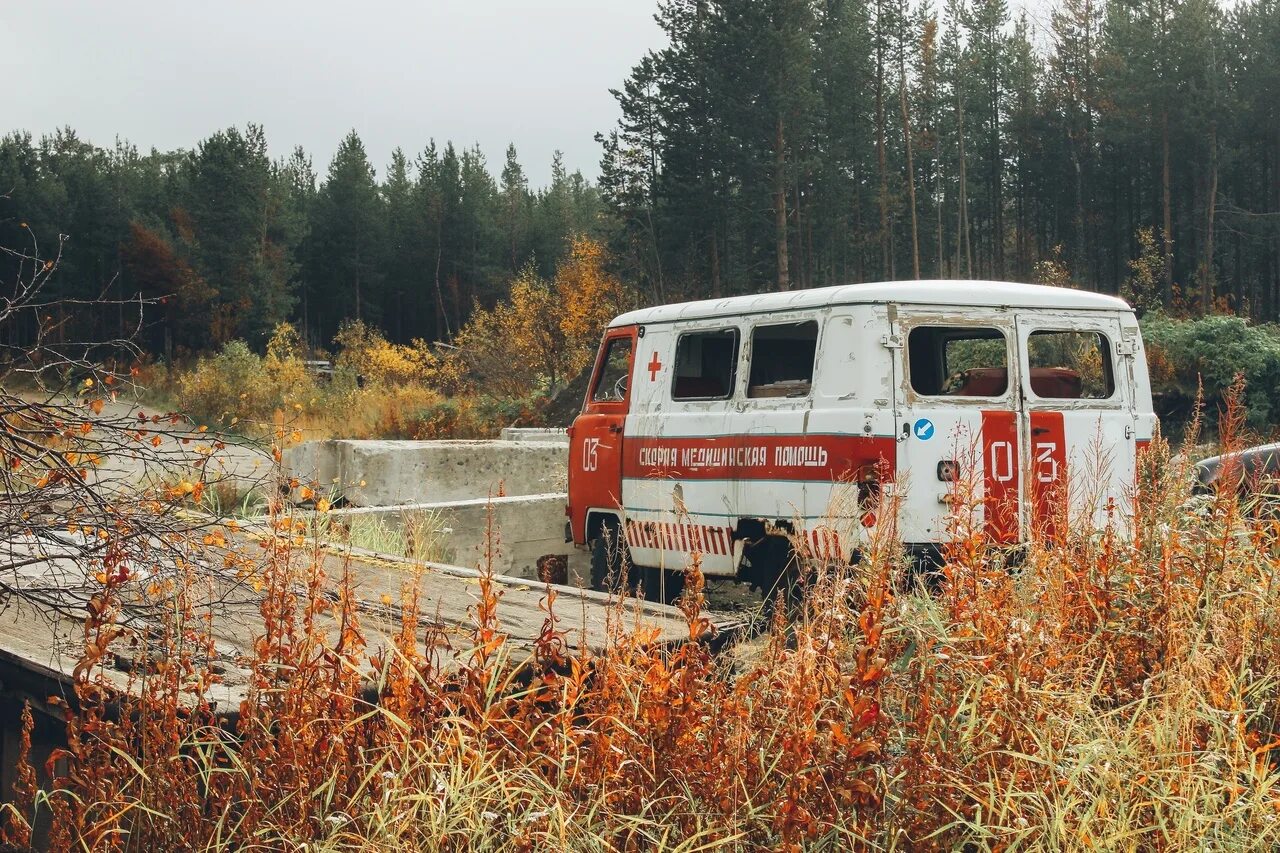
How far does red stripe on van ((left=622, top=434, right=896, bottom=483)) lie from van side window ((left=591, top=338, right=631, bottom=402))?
1.86 ft

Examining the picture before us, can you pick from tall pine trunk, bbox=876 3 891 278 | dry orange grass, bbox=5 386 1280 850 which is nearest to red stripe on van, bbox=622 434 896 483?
dry orange grass, bbox=5 386 1280 850

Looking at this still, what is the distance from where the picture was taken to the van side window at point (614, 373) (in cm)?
872

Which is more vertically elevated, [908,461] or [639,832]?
[908,461]

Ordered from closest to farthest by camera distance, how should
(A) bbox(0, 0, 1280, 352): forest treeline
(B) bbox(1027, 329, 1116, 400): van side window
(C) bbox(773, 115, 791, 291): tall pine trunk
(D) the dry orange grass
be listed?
(D) the dry orange grass < (B) bbox(1027, 329, 1116, 400): van side window < (C) bbox(773, 115, 791, 291): tall pine trunk < (A) bbox(0, 0, 1280, 352): forest treeline

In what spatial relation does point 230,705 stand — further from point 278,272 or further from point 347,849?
point 278,272

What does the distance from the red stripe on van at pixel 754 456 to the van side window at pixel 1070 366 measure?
48.8 inches

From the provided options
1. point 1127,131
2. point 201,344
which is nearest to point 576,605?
point 1127,131

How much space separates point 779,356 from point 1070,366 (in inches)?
535

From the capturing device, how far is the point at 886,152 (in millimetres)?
50656

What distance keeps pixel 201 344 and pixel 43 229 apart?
1048cm

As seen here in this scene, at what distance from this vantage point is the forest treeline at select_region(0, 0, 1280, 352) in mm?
38344

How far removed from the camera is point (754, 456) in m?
7.27

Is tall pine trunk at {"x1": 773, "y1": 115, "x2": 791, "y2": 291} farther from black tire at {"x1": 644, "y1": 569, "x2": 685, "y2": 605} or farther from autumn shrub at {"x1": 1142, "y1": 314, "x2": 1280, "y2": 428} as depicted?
black tire at {"x1": 644, "y1": 569, "x2": 685, "y2": 605}

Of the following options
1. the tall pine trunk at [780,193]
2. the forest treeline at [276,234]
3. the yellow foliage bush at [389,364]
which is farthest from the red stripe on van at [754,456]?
the forest treeline at [276,234]
